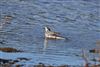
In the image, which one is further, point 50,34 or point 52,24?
point 52,24

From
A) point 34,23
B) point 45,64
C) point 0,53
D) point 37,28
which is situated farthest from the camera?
point 34,23

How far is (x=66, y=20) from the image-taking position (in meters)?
27.6

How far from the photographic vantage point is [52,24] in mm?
26188

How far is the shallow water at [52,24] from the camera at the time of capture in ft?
64.0

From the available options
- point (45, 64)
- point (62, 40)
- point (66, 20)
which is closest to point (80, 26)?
point (66, 20)

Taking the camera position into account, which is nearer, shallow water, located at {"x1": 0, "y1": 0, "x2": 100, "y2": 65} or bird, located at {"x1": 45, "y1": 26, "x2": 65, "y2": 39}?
shallow water, located at {"x1": 0, "y1": 0, "x2": 100, "y2": 65}

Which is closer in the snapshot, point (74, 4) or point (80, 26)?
point (80, 26)

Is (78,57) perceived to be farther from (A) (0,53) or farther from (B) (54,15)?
(B) (54,15)

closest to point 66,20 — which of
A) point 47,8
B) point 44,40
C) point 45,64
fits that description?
point 47,8

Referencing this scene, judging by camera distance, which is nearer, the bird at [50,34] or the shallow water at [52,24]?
the shallow water at [52,24]

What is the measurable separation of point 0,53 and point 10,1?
16932mm

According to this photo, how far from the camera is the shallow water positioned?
19500mm

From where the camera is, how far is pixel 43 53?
1750 cm

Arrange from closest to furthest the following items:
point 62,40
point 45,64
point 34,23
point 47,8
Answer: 1. point 45,64
2. point 62,40
3. point 34,23
4. point 47,8
